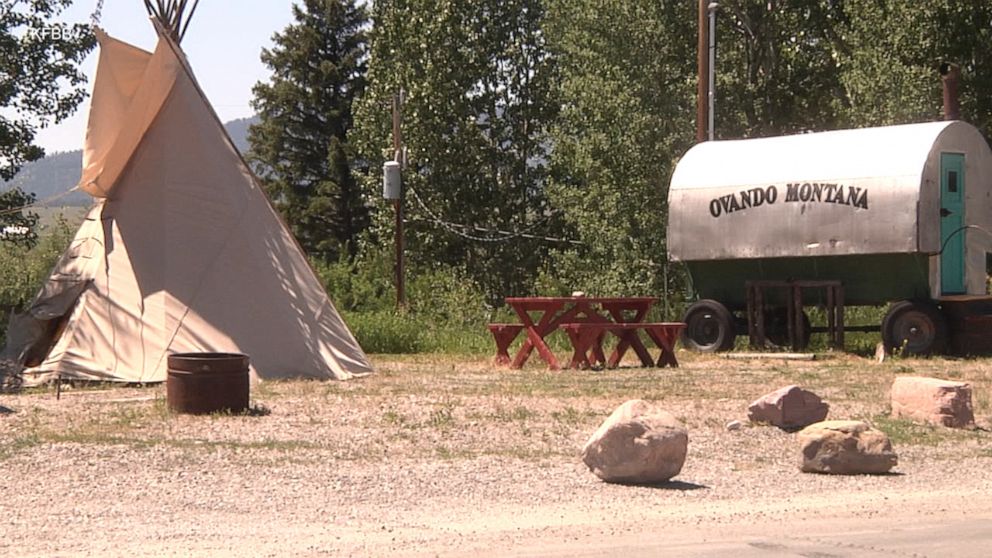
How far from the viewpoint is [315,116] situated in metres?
58.2

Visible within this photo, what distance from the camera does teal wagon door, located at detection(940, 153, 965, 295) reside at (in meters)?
23.7

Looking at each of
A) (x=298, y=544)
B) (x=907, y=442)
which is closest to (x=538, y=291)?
(x=907, y=442)

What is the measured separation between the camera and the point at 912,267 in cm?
2344

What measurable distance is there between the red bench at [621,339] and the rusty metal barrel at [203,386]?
6980 millimetres

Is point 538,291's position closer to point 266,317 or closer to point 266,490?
point 266,317

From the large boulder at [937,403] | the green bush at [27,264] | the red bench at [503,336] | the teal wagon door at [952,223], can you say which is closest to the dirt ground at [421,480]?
the large boulder at [937,403]

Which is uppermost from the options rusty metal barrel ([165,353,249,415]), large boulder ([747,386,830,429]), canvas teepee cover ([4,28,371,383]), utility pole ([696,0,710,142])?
utility pole ([696,0,710,142])

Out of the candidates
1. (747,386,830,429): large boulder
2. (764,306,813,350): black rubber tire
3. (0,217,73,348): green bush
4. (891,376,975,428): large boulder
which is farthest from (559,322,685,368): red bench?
(0,217,73,348): green bush

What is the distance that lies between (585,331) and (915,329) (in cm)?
648

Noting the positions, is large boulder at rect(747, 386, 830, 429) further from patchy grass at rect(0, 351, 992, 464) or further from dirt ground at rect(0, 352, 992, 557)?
patchy grass at rect(0, 351, 992, 464)

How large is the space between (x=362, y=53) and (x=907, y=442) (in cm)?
4741

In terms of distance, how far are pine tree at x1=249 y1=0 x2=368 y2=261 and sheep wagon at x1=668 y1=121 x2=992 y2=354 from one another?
32.0 m

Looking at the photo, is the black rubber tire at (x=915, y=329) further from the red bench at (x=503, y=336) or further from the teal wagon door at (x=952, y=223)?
the red bench at (x=503, y=336)

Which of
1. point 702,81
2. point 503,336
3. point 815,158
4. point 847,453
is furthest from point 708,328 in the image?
point 847,453
